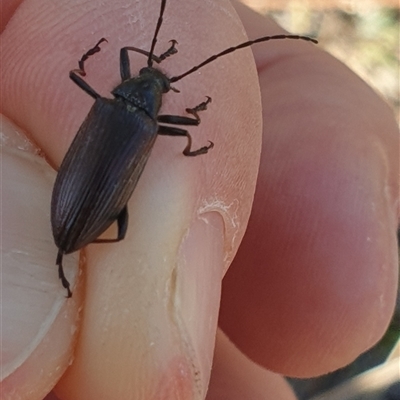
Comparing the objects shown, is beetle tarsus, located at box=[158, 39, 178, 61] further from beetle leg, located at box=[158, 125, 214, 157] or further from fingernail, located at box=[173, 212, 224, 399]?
fingernail, located at box=[173, 212, 224, 399]

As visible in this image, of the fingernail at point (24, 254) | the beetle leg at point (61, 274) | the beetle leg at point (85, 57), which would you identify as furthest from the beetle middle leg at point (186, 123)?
the beetle leg at point (61, 274)

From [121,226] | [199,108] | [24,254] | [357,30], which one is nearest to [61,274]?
[24,254]

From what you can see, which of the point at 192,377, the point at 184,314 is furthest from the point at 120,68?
the point at 192,377

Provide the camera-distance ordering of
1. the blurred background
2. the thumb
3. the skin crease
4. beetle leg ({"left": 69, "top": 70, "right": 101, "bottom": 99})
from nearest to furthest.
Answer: the thumb
beetle leg ({"left": 69, "top": 70, "right": 101, "bottom": 99})
the skin crease
the blurred background

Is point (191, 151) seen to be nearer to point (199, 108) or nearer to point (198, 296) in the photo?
point (199, 108)

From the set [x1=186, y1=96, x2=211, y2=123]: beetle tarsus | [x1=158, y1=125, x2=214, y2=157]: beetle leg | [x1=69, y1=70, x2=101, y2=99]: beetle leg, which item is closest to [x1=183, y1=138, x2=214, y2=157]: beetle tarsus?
[x1=158, y1=125, x2=214, y2=157]: beetle leg

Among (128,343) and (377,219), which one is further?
(377,219)

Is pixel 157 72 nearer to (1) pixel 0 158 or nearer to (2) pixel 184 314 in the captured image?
(1) pixel 0 158
